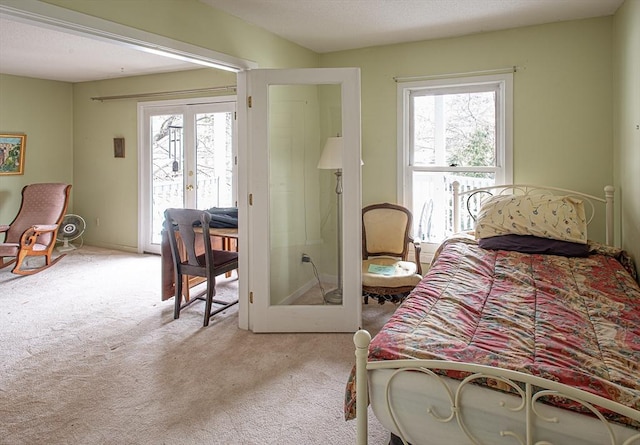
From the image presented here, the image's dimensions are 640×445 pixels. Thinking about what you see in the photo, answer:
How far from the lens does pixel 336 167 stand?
3.48 metres

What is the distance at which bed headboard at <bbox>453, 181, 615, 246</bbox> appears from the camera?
3580mm

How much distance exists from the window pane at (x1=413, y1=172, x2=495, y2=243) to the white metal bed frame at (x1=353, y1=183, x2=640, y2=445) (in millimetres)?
2952

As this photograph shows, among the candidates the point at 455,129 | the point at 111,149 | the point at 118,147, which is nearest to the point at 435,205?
the point at 455,129

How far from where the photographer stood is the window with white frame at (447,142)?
4148 mm

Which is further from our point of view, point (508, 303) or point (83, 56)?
point (83, 56)

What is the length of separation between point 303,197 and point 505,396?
2428mm

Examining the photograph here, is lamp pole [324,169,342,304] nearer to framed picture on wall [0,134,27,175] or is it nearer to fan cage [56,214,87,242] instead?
fan cage [56,214,87,242]

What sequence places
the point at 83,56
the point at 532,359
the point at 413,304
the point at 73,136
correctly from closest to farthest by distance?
1. the point at 532,359
2. the point at 413,304
3. the point at 83,56
4. the point at 73,136

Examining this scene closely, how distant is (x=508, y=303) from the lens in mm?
2281

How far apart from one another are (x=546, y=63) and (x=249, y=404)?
3511mm

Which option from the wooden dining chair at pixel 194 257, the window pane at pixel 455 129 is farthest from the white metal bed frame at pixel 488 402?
the window pane at pixel 455 129

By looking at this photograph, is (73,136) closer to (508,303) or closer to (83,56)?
(83,56)

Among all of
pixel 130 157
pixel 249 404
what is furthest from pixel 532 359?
pixel 130 157

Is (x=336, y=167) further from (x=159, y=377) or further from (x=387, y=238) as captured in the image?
(x=159, y=377)
